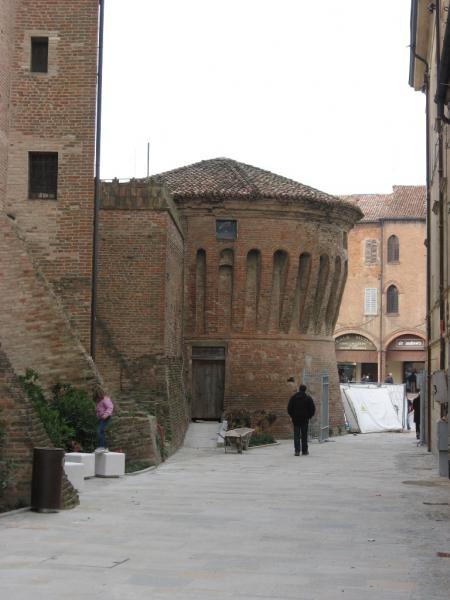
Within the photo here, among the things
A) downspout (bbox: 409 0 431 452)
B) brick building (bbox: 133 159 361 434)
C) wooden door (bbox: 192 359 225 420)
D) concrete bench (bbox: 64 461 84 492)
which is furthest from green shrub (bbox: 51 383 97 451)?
wooden door (bbox: 192 359 225 420)

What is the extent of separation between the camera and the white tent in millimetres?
38875

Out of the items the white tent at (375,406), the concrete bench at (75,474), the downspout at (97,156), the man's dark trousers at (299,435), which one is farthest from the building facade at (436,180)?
the white tent at (375,406)

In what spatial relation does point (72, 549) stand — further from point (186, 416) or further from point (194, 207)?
point (194, 207)

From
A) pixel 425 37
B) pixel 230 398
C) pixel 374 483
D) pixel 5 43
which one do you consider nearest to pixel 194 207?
pixel 230 398

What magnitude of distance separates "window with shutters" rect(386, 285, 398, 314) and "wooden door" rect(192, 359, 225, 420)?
3232cm

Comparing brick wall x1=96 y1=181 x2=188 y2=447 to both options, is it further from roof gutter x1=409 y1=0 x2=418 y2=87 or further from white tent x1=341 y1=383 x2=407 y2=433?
white tent x1=341 y1=383 x2=407 y2=433

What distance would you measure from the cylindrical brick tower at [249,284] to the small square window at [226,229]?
0.03m

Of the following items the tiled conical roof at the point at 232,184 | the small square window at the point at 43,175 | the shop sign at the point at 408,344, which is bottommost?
the shop sign at the point at 408,344

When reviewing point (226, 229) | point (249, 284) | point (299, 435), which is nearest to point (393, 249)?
point (249, 284)

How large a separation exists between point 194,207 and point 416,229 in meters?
33.9

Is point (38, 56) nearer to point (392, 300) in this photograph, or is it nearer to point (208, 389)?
point (208, 389)

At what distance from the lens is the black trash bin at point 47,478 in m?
11.9

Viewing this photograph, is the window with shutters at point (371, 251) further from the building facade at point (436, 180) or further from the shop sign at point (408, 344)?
the building facade at point (436, 180)

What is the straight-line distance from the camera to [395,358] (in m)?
62.5
